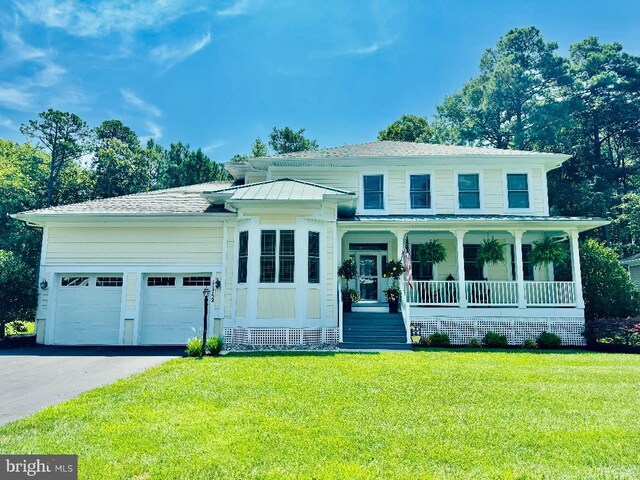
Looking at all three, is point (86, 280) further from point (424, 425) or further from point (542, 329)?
point (542, 329)

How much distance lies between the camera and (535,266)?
15203mm

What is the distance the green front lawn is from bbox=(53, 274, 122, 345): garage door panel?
6.18 metres

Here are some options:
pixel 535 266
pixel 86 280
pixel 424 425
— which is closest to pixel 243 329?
pixel 86 280

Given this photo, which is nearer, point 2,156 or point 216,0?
point 216,0

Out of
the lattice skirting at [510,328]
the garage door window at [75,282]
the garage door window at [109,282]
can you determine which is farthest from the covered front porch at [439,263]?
the garage door window at [75,282]

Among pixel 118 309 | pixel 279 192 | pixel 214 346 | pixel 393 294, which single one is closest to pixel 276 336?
pixel 214 346

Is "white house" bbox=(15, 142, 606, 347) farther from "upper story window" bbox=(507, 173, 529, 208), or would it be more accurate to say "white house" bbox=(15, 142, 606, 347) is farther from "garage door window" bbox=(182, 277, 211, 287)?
"upper story window" bbox=(507, 173, 529, 208)

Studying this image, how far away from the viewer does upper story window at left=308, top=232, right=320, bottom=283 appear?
12.1 metres

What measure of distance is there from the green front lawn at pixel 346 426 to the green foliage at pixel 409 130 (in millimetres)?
26592

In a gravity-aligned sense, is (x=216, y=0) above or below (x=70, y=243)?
above

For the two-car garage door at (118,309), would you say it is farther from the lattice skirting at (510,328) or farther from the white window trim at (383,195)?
the lattice skirting at (510,328)

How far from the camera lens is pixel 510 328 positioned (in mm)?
13312

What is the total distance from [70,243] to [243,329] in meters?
6.69

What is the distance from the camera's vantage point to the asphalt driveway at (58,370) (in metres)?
6.11
